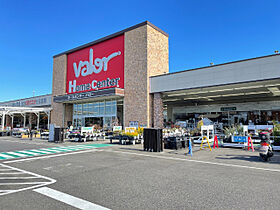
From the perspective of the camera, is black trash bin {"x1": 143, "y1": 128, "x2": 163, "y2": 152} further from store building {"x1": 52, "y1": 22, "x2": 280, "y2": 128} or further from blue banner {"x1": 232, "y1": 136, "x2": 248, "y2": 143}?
store building {"x1": 52, "y1": 22, "x2": 280, "y2": 128}

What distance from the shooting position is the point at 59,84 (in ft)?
108

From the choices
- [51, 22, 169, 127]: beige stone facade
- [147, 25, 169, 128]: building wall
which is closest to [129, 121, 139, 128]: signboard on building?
[51, 22, 169, 127]: beige stone facade

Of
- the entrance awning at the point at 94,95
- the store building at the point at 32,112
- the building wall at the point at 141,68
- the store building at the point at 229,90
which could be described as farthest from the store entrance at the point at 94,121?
the store building at the point at 229,90

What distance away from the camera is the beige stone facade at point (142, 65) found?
Result: 22281 mm

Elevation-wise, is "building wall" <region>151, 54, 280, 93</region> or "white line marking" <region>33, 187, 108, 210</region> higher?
"building wall" <region>151, 54, 280, 93</region>

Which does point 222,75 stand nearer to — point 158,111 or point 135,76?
point 158,111

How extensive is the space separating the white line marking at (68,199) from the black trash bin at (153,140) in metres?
6.93

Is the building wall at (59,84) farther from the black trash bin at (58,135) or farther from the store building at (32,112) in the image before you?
the black trash bin at (58,135)

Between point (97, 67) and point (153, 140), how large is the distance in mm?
19417

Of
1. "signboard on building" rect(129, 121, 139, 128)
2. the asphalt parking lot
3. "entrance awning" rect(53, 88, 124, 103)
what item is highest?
"entrance awning" rect(53, 88, 124, 103)

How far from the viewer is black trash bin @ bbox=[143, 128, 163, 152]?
11.1 meters

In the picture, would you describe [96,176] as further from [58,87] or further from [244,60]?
[58,87]

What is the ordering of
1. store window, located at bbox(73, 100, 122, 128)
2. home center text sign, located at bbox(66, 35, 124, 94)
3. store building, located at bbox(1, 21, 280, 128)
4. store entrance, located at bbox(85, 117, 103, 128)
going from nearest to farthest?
store building, located at bbox(1, 21, 280, 128) < home center text sign, located at bbox(66, 35, 124, 94) < store window, located at bbox(73, 100, 122, 128) < store entrance, located at bbox(85, 117, 103, 128)

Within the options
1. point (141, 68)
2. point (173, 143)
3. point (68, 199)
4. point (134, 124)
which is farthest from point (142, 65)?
point (68, 199)
